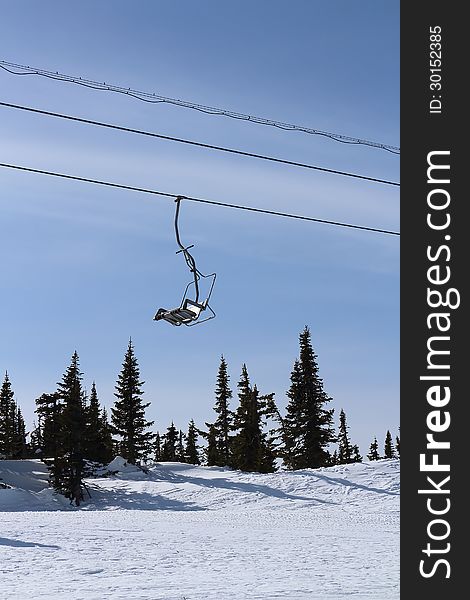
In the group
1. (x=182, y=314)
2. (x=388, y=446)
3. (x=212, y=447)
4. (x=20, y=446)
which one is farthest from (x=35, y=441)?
(x=182, y=314)

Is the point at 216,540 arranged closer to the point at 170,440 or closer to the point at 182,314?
the point at 182,314

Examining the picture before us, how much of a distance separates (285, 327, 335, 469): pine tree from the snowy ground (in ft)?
32.6

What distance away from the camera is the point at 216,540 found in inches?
775

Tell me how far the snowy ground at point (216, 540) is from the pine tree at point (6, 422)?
21688 millimetres

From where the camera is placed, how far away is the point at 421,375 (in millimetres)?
9367

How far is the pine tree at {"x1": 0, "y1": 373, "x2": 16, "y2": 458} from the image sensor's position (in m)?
57.8

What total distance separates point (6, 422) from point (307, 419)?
24.2m

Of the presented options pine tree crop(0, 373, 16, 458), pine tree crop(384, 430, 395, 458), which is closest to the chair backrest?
pine tree crop(0, 373, 16, 458)

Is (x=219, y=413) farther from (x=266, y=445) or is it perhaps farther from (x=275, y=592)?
(x=275, y=592)

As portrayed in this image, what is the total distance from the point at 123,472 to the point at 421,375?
33158mm

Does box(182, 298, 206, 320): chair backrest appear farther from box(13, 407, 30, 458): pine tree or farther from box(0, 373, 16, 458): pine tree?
box(13, 407, 30, 458): pine tree

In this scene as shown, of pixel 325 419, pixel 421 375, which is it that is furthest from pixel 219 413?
pixel 421 375

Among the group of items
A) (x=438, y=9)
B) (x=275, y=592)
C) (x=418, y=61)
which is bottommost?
(x=275, y=592)

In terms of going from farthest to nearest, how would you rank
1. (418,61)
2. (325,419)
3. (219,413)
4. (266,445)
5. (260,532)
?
(219,413)
(266,445)
(325,419)
(260,532)
(418,61)
